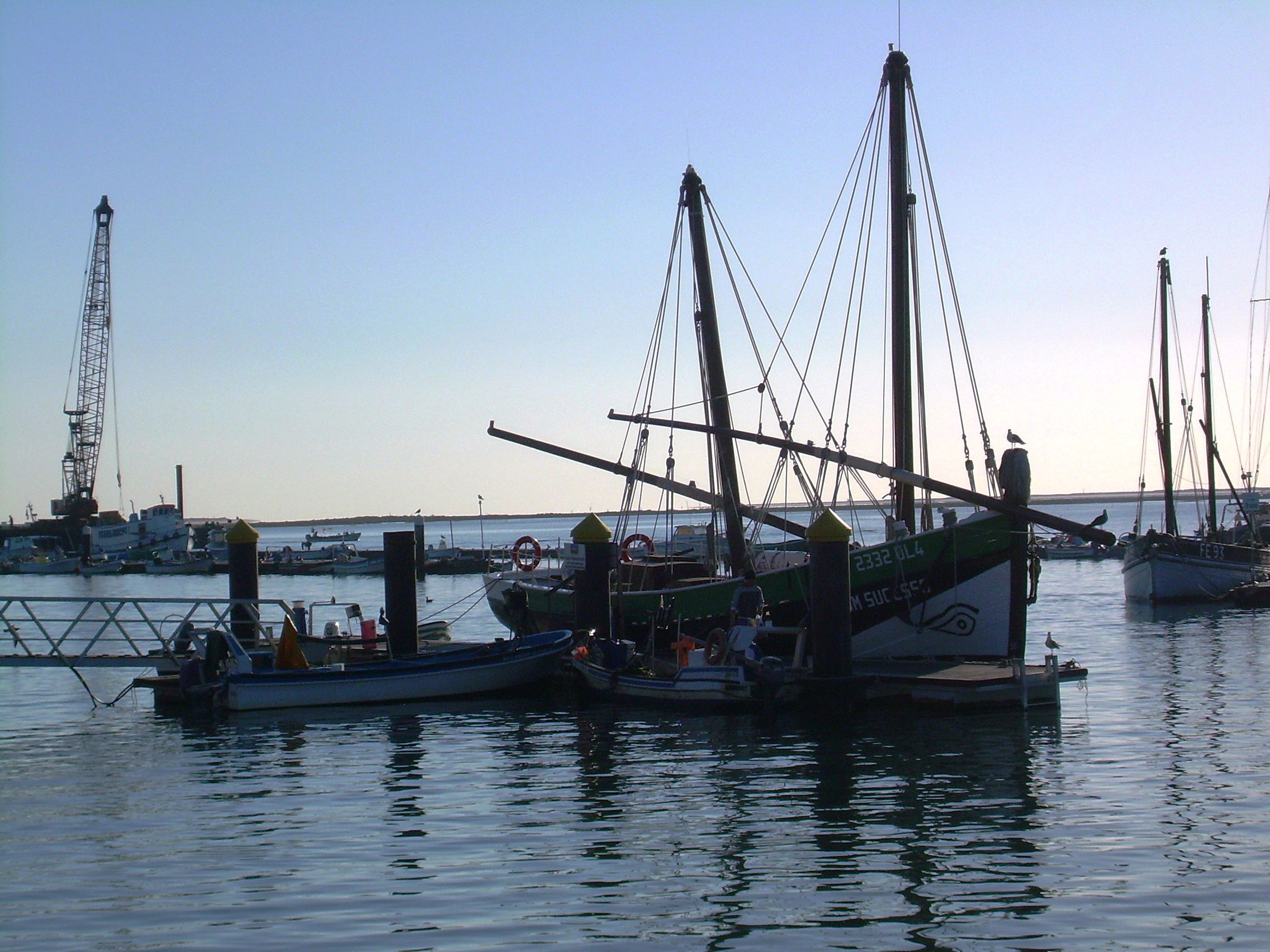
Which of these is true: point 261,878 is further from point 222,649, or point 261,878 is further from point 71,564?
point 71,564

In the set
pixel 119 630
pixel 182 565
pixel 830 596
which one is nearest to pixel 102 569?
pixel 182 565

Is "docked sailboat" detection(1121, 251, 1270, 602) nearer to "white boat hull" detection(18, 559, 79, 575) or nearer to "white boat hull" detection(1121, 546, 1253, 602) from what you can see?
"white boat hull" detection(1121, 546, 1253, 602)

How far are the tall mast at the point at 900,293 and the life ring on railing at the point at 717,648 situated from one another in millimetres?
5768

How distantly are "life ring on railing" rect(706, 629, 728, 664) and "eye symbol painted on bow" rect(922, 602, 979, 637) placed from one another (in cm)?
470

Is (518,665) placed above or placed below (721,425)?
below

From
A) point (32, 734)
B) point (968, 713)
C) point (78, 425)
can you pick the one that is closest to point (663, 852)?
point (968, 713)

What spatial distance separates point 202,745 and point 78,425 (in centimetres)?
11612

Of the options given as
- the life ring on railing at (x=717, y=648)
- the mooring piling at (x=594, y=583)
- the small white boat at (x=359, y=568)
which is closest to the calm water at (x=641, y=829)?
the life ring on railing at (x=717, y=648)

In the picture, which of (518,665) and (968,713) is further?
(518,665)

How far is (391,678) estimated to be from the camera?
2605 cm

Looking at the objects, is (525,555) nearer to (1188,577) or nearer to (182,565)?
(1188,577)

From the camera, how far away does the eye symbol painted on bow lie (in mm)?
25969

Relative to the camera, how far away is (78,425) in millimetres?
127500

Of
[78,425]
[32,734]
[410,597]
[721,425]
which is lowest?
[32,734]
